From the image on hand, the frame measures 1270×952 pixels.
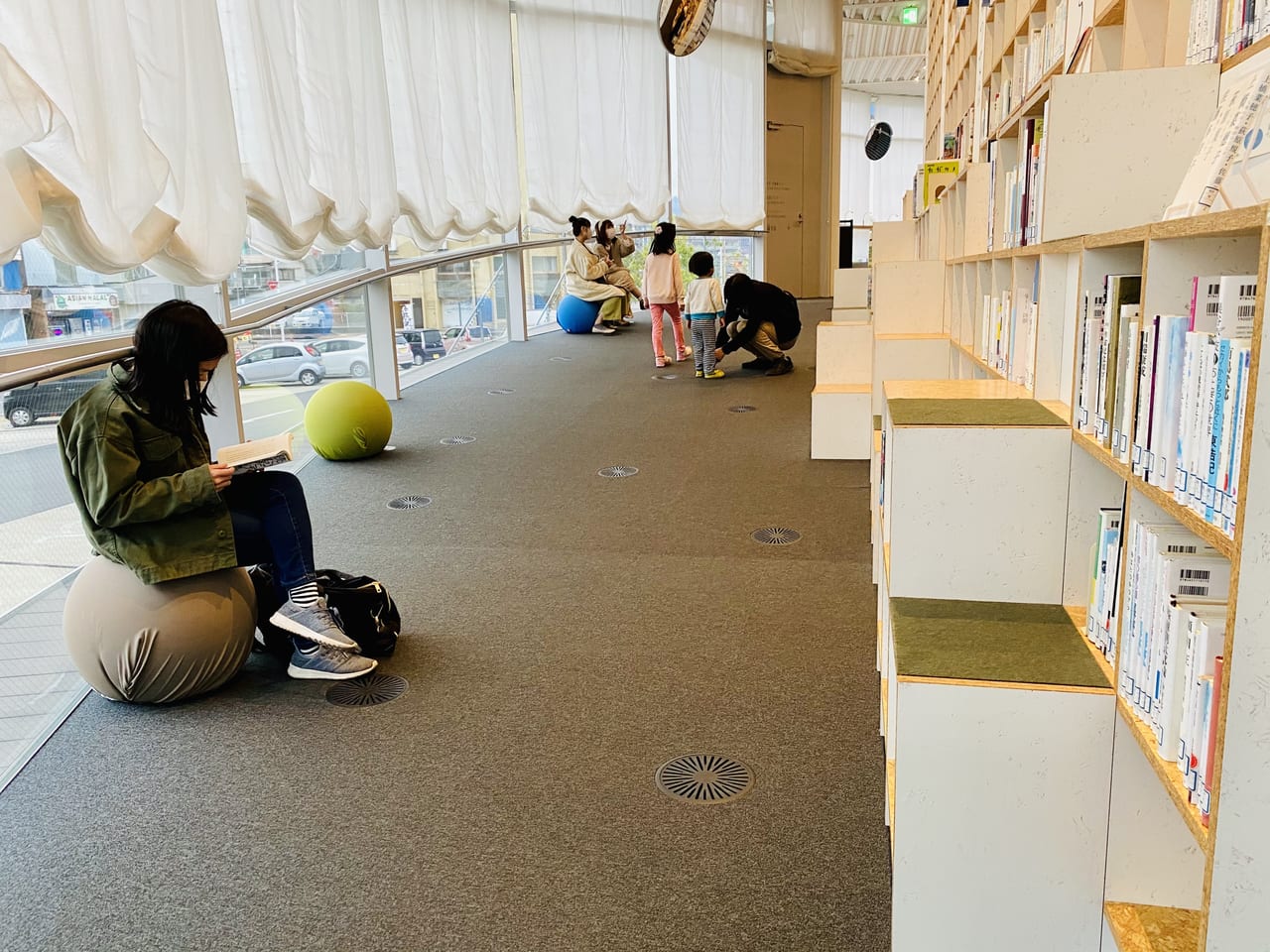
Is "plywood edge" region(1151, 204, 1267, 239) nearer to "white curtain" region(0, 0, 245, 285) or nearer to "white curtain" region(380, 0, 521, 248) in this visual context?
"white curtain" region(0, 0, 245, 285)

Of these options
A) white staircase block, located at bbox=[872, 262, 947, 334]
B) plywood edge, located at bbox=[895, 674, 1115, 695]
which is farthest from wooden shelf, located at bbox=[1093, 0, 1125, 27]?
white staircase block, located at bbox=[872, 262, 947, 334]

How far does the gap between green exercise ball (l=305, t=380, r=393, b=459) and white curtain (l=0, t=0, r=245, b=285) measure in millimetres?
1606

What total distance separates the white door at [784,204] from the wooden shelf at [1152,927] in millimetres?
13892

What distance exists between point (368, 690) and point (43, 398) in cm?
133

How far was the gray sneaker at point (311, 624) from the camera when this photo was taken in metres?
2.96

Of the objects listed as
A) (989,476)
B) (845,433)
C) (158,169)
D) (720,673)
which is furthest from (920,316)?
(158,169)

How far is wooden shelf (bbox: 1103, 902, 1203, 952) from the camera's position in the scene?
5.24ft

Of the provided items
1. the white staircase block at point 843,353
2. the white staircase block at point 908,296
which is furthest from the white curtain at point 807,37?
the white staircase block at point 908,296

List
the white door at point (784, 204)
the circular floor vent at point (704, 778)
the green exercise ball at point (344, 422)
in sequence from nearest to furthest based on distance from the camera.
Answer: the circular floor vent at point (704, 778) < the green exercise ball at point (344, 422) < the white door at point (784, 204)

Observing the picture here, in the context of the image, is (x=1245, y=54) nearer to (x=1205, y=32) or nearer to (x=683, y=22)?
(x=1205, y=32)

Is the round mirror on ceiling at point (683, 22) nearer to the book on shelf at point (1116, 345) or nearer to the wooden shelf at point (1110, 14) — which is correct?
the wooden shelf at point (1110, 14)

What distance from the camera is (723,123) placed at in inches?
516

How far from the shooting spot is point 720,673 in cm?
295

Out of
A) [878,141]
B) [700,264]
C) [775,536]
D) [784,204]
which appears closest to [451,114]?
[700,264]
